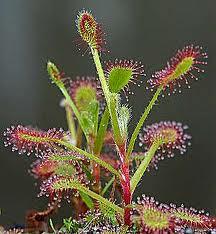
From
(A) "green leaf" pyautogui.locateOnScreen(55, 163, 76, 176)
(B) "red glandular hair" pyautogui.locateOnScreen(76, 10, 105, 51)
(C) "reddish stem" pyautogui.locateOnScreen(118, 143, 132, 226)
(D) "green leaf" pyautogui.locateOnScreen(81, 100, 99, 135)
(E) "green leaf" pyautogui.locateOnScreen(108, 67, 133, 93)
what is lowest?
(C) "reddish stem" pyautogui.locateOnScreen(118, 143, 132, 226)

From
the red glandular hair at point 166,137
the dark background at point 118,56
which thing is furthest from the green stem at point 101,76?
the dark background at point 118,56

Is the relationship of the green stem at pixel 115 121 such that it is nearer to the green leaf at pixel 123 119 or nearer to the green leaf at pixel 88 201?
the green leaf at pixel 123 119

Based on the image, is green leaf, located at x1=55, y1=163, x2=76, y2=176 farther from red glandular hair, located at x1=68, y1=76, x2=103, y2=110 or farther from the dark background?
the dark background

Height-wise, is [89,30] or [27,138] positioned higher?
[89,30]

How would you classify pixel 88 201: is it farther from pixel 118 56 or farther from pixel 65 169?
pixel 118 56

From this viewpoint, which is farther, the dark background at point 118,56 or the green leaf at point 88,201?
the dark background at point 118,56

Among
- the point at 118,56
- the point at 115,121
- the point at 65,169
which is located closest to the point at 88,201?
the point at 65,169

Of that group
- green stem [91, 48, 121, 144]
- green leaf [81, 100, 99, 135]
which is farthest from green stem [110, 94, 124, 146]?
green leaf [81, 100, 99, 135]

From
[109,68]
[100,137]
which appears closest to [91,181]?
[100,137]
